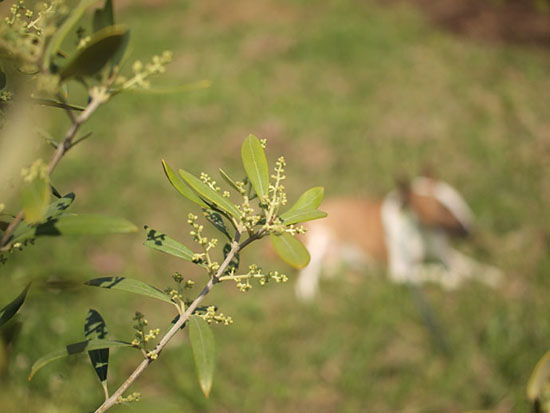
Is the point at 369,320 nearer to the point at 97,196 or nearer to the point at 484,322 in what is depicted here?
the point at 484,322

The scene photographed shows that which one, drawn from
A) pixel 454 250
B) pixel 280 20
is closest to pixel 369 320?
pixel 454 250

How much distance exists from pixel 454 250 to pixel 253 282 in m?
1.52

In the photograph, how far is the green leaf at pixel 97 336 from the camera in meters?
0.71

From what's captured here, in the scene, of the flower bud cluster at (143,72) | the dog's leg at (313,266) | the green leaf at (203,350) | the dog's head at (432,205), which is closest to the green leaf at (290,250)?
the green leaf at (203,350)

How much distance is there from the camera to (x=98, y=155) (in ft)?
15.0

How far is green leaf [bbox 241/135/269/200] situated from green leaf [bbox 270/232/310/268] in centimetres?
7

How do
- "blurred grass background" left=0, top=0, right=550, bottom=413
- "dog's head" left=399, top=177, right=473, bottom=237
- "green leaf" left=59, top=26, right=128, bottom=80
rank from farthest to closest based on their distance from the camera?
"dog's head" left=399, top=177, right=473, bottom=237 → "blurred grass background" left=0, top=0, right=550, bottom=413 → "green leaf" left=59, top=26, right=128, bottom=80

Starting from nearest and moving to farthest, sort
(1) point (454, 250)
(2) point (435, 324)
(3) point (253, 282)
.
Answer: (2) point (435, 324) < (3) point (253, 282) < (1) point (454, 250)

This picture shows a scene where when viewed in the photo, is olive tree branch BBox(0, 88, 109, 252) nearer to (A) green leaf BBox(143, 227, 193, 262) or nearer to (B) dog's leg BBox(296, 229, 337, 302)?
(A) green leaf BBox(143, 227, 193, 262)

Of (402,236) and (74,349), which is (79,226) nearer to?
(74,349)

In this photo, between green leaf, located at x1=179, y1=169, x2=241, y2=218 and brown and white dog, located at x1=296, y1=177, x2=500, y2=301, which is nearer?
green leaf, located at x1=179, y1=169, x2=241, y2=218

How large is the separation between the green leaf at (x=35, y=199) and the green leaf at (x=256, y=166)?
25 centimetres

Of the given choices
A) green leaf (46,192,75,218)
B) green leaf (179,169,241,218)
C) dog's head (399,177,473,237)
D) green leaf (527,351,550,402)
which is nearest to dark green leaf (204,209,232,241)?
green leaf (179,169,241,218)

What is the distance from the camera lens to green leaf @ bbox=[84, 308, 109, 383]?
0.71 metres
